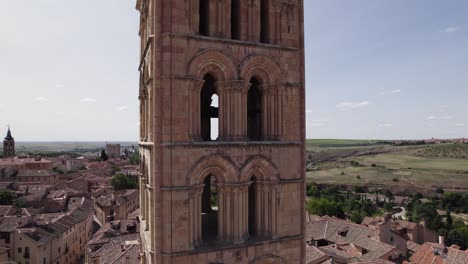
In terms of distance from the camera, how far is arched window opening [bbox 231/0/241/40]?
15953mm

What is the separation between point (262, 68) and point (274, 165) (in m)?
4.39

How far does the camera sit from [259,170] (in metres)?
16.1

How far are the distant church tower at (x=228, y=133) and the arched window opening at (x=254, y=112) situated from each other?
100 millimetres

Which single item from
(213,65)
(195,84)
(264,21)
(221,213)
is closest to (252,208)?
(221,213)

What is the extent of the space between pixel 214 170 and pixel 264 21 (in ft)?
24.1

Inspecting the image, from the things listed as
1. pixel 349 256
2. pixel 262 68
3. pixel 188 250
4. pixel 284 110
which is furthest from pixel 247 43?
pixel 349 256

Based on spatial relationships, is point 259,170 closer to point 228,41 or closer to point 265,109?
point 265,109

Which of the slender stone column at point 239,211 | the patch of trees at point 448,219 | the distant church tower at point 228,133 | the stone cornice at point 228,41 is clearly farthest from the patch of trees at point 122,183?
the stone cornice at point 228,41

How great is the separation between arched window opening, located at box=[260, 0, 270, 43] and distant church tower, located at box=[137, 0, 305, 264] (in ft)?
0.15

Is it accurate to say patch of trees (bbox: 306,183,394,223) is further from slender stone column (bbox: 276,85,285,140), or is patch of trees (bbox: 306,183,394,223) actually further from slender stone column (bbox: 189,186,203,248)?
slender stone column (bbox: 189,186,203,248)

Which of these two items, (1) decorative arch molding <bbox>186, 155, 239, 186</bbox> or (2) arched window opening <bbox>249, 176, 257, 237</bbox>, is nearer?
(1) decorative arch molding <bbox>186, 155, 239, 186</bbox>

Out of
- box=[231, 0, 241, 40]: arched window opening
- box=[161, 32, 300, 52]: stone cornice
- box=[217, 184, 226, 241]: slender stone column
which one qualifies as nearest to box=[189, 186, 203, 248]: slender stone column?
box=[217, 184, 226, 241]: slender stone column

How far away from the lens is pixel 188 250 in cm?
1456

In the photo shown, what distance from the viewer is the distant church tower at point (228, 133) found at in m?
14.3
